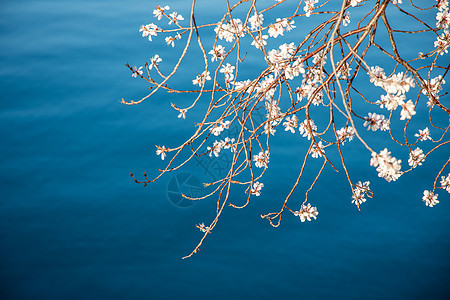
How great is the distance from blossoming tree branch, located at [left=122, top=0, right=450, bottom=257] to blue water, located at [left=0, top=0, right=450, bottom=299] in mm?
132

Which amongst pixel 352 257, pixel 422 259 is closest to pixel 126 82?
pixel 352 257

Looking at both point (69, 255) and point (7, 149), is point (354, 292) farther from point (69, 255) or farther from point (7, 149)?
point (7, 149)

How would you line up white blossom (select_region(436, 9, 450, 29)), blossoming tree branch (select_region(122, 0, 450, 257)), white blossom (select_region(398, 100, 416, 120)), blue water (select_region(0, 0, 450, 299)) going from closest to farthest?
white blossom (select_region(398, 100, 416, 120)) < blossoming tree branch (select_region(122, 0, 450, 257)) < white blossom (select_region(436, 9, 450, 29)) < blue water (select_region(0, 0, 450, 299))

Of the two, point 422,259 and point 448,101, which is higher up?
point 448,101

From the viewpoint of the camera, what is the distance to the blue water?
2711 millimetres

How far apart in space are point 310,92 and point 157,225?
6.19 ft

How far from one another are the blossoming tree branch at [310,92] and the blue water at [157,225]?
132mm

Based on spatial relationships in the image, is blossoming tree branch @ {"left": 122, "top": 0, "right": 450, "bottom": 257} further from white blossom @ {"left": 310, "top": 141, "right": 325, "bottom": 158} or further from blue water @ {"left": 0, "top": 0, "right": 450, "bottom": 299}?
blue water @ {"left": 0, "top": 0, "right": 450, "bottom": 299}

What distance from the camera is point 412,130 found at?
368 cm

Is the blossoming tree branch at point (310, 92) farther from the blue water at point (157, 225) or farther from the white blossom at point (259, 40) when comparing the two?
the blue water at point (157, 225)

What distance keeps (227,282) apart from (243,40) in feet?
8.80

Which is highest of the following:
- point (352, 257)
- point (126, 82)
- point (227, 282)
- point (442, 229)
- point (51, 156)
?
point (126, 82)

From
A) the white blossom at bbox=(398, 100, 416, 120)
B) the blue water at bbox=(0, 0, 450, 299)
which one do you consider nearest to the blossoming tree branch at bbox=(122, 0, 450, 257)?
the white blossom at bbox=(398, 100, 416, 120)

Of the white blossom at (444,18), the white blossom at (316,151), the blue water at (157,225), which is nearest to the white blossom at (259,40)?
the white blossom at (316,151)
